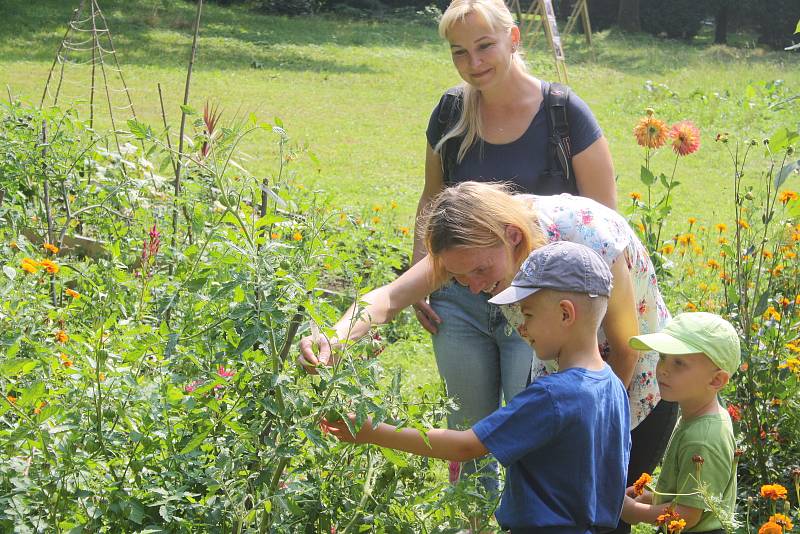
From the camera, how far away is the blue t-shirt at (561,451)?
6.49 ft

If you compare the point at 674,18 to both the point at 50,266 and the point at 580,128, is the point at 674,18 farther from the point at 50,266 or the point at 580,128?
the point at 50,266

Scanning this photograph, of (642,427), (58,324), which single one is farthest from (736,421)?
(58,324)

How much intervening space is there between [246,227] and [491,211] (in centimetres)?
60

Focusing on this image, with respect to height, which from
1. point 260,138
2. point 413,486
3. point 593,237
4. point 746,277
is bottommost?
point 260,138

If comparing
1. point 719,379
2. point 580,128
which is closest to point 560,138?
point 580,128

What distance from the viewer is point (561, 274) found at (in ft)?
6.72

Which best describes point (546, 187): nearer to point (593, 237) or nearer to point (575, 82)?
point (593, 237)

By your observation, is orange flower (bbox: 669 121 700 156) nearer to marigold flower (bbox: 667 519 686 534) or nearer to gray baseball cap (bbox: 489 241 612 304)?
gray baseball cap (bbox: 489 241 612 304)

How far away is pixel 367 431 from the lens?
6.51 feet

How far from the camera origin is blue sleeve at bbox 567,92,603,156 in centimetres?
281

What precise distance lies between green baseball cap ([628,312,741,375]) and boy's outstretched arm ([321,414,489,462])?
0.66m

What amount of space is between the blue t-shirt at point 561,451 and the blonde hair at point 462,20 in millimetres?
1060

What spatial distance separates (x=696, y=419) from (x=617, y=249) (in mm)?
580

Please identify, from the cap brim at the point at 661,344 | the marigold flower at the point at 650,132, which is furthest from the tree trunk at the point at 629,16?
the cap brim at the point at 661,344
